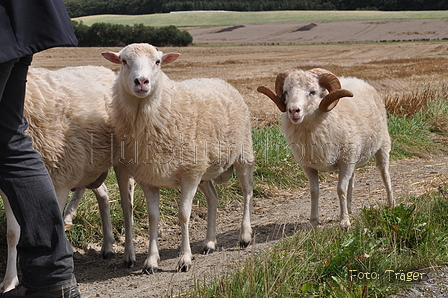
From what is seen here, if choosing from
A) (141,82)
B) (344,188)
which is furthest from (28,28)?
(344,188)

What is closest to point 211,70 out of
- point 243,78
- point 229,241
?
point 243,78

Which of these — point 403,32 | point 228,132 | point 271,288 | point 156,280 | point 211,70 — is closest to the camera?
point 271,288

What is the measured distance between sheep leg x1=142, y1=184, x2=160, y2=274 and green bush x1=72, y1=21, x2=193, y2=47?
32078mm

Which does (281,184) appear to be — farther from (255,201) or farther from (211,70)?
(211,70)

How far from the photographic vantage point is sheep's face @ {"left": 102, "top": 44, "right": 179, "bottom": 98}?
14.7 feet

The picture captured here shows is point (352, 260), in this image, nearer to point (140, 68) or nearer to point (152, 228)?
point (152, 228)

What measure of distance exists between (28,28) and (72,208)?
291cm

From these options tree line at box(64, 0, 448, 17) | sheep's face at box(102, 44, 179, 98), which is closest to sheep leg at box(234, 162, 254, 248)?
sheep's face at box(102, 44, 179, 98)

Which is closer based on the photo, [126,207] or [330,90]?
[126,207]

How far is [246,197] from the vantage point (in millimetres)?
5895

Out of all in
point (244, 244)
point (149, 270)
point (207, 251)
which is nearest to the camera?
point (149, 270)

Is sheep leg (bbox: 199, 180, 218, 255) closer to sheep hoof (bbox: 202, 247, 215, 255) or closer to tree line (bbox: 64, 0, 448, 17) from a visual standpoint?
sheep hoof (bbox: 202, 247, 215, 255)

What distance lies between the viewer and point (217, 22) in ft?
186

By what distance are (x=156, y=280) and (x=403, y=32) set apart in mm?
42401
